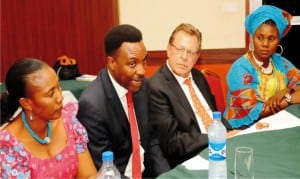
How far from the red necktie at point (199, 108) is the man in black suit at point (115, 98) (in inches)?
20.5

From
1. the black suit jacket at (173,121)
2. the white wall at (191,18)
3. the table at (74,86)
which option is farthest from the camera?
the white wall at (191,18)

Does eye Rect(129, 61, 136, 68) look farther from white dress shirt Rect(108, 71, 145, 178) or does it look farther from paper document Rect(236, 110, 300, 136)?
paper document Rect(236, 110, 300, 136)

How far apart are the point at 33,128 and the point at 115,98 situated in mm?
458

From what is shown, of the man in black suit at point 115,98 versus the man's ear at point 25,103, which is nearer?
the man's ear at point 25,103

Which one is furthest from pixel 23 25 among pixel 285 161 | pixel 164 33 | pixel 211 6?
pixel 285 161

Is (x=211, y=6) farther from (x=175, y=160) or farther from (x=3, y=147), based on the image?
(x=3, y=147)

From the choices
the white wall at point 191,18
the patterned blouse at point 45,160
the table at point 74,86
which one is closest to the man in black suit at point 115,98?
the patterned blouse at point 45,160

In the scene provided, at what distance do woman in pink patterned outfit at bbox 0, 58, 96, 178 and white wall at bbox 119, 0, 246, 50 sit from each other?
263cm

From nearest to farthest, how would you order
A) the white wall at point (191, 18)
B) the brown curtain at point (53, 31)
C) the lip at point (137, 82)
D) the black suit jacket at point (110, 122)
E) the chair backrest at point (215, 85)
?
the black suit jacket at point (110, 122) → the lip at point (137, 82) → the chair backrest at point (215, 85) → the white wall at point (191, 18) → the brown curtain at point (53, 31)

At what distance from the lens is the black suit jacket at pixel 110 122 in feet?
6.19

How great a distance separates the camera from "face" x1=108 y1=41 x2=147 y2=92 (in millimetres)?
1951

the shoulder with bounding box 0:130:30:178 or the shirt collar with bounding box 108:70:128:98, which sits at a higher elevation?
the shirt collar with bounding box 108:70:128:98

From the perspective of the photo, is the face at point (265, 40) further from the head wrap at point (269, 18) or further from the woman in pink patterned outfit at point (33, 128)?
the woman in pink patterned outfit at point (33, 128)

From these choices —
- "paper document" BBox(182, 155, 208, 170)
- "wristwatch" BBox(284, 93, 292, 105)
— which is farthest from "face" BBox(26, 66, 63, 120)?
"wristwatch" BBox(284, 93, 292, 105)
